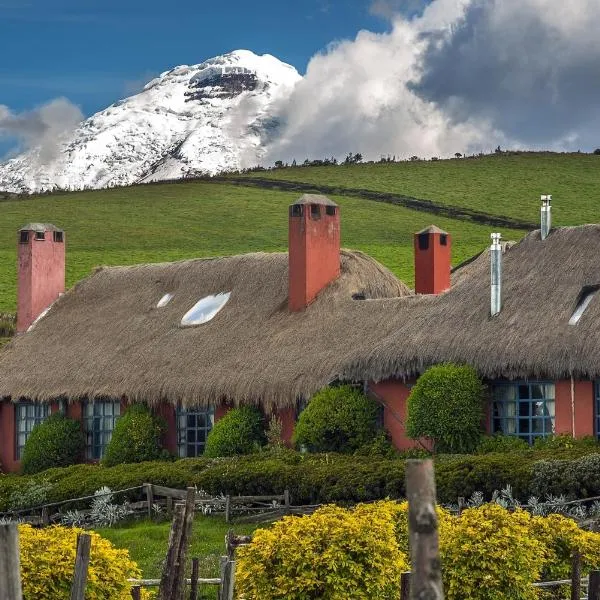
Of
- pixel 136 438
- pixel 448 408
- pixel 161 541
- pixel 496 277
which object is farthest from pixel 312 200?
pixel 161 541

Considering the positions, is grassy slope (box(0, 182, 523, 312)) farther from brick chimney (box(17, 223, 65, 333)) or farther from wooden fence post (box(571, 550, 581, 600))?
wooden fence post (box(571, 550, 581, 600))

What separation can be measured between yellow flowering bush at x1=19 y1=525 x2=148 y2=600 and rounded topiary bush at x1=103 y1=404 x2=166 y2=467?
2086cm

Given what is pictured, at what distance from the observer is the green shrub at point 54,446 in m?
39.5

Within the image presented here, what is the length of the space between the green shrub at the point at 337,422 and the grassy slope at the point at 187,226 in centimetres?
2650

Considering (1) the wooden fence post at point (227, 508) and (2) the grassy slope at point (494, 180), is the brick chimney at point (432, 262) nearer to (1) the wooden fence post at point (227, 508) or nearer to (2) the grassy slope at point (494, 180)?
(1) the wooden fence post at point (227, 508)

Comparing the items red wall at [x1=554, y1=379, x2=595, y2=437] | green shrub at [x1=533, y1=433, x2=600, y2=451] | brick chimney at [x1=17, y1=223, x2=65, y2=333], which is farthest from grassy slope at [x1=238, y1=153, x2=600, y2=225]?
green shrub at [x1=533, y1=433, x2=600, y2=451]

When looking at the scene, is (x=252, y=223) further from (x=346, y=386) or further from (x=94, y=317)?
(x=346, y=386)

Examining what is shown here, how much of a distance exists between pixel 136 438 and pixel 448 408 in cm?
933

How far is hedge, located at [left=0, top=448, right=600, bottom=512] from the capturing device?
25234 mm

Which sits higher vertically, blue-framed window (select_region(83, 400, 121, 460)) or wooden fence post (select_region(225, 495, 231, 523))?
blue-framed window (select_region(83, 400, 121, 460))

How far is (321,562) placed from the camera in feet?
55.2

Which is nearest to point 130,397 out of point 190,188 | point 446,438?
point 446,438

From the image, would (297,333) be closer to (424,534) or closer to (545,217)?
(545,217)

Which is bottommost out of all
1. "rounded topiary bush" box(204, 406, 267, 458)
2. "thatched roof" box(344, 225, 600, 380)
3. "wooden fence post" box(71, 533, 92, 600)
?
"wooden fence post" box(71, 533, 92, 600)
